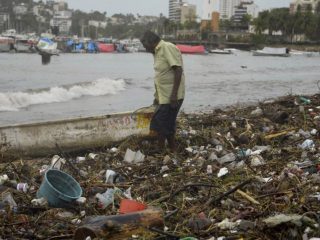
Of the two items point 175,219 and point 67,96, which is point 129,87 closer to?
point 67,96

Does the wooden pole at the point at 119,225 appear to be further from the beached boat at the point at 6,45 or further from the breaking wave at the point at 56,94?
the beached boat at the point at 6,45

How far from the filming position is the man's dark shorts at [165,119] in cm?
652

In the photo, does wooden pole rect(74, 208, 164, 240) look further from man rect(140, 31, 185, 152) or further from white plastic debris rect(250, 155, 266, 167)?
man rect(140, 31, 185, 152)

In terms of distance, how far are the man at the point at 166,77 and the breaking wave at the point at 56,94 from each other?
11.1 meters

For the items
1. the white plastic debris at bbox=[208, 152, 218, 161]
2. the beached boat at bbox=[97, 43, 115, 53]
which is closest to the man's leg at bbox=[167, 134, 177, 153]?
the white plastic debris at bbox=[208, 152, 218, 161]

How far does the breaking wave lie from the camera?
18.0m

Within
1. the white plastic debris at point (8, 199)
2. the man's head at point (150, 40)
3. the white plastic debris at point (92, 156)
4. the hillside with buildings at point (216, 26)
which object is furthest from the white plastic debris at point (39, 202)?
the hillside with buildings at point (216, 26)

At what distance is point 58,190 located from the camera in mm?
4902

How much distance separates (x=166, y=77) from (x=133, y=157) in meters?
1.24

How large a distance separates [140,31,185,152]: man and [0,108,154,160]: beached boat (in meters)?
1.12

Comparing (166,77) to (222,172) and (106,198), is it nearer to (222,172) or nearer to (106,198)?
(222,172)

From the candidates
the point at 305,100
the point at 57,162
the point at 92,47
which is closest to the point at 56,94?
the point at 305,100

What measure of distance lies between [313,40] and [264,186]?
124 metres

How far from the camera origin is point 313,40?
401 ft
